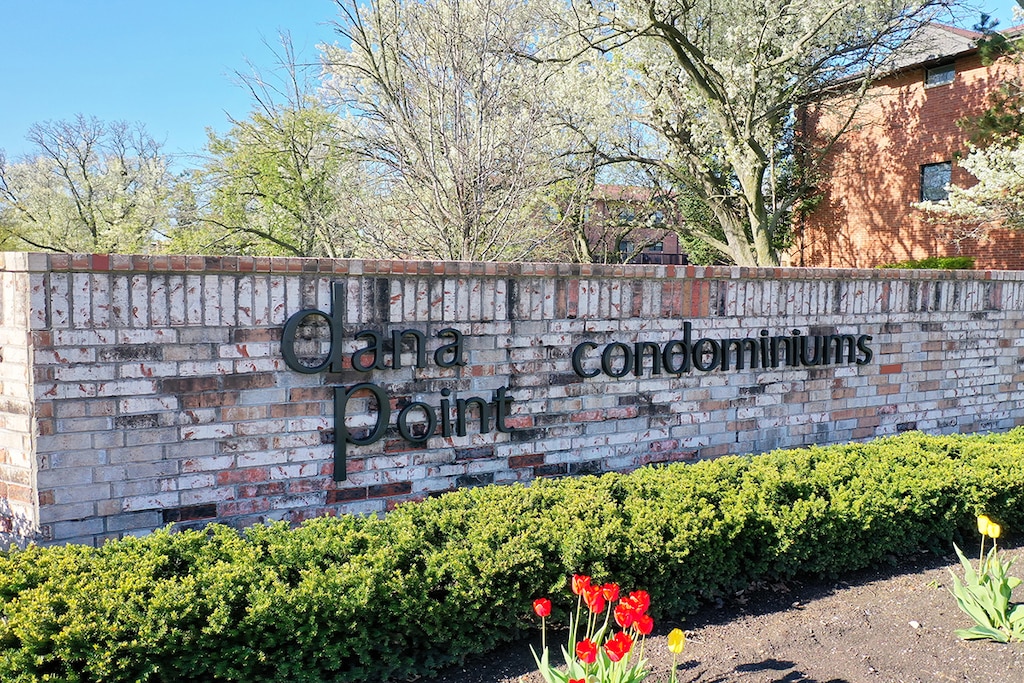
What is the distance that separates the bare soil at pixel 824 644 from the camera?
318 centimetres

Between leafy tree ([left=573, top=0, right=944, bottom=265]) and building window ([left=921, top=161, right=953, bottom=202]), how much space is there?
3489 millimetres

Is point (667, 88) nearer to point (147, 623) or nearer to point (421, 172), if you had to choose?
point (421, 172)

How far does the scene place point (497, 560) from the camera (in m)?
3.34

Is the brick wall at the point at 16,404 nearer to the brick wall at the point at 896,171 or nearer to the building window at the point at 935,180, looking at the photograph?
the brick wall at the point at 896,171

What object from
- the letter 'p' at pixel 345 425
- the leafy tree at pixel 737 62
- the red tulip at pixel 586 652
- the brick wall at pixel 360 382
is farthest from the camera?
the leafy tree at pixel 737 62

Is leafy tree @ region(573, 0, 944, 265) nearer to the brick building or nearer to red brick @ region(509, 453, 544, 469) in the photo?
the brick building

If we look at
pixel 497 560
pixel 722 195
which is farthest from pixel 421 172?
pixel 722 195

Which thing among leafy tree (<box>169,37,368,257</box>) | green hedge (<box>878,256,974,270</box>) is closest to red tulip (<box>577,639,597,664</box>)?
leafy tree (<box>169,37,368,257</box>)

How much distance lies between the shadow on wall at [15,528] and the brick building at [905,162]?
18.3 meters

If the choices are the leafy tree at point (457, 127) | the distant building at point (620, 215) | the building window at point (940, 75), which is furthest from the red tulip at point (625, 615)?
the building window at point (940, 75)

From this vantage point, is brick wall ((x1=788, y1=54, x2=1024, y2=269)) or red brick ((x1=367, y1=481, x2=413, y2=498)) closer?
red brick ((x1=367, y1=481, x2=413, y2=498))

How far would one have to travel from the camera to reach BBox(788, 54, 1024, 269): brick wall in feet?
61.3

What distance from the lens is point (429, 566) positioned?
325 centimetres

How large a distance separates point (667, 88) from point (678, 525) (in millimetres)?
14044
